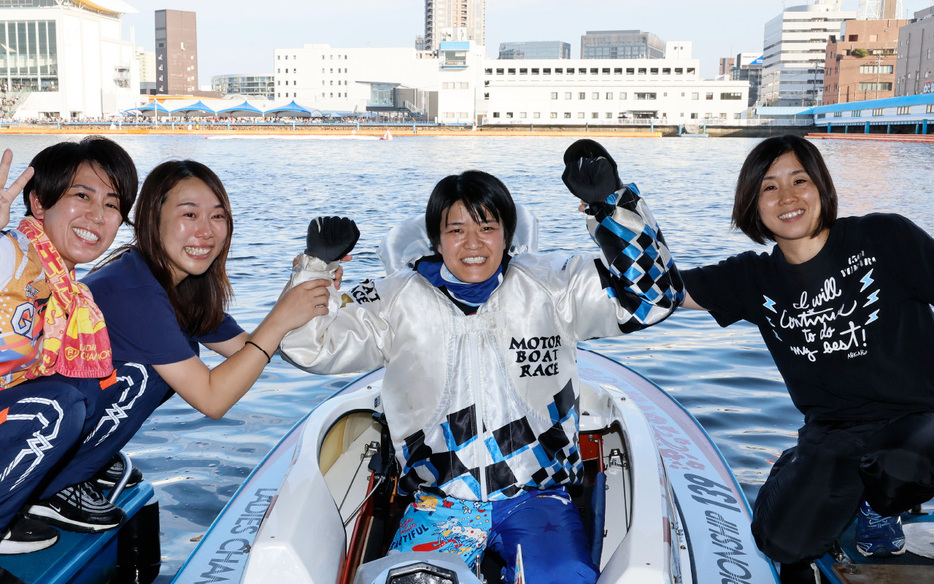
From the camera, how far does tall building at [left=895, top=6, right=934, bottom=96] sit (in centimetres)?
6488

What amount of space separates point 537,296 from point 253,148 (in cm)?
4070

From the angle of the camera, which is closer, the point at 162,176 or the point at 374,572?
the point at 374,572

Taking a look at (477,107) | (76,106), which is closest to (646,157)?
(477,107)

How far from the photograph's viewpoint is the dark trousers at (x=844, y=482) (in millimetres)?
2664

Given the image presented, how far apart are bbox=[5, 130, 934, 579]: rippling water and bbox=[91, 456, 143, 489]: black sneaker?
49 centimetres

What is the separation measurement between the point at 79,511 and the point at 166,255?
0.98m

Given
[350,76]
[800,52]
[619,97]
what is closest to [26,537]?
[619,97]

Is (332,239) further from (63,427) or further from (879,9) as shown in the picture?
(879,9)

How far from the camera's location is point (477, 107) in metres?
75.7

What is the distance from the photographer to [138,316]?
2.67 metres

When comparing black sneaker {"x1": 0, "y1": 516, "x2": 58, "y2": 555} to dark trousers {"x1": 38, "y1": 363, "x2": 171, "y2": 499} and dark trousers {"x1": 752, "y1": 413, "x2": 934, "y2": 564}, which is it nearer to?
dark trousers {"x1": 38, "y1": 363, "x2": 171, "y2": 499}

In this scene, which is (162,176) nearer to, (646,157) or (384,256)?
(384,256)

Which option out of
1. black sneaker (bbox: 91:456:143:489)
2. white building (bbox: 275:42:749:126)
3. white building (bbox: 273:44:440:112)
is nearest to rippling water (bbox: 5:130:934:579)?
black sneaker (bbox: 91:456:143:489)

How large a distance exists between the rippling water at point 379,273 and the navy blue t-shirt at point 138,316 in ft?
4.21
